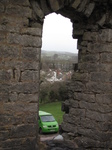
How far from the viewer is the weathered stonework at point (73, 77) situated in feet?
12.9

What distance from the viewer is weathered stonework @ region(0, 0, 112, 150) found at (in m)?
3.94

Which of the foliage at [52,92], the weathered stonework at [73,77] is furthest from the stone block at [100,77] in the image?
the foliage at [52,92]

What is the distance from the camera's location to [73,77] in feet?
18.2

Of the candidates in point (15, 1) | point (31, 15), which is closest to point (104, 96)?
point (31, 15)

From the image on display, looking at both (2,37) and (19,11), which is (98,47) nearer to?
(19,11)

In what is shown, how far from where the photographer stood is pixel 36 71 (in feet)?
13.6

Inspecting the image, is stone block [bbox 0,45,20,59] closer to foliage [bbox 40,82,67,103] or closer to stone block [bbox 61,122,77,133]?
stone block [bbox 61,122,77,133]

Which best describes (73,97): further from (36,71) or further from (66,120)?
(36,71)

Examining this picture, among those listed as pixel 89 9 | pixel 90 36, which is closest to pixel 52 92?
pixel 90 36

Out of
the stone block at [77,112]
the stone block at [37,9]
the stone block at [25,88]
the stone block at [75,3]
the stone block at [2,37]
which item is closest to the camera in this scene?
the stone block at [2,37]

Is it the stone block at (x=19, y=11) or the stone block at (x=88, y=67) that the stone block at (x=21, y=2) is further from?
the stone block at (x=88, y=67)

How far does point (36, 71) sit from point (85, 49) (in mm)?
1656

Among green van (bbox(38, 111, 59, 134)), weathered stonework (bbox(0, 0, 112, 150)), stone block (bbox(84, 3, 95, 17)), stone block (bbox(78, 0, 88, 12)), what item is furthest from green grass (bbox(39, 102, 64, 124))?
stone block (bbox(78, 0, 88, 12))

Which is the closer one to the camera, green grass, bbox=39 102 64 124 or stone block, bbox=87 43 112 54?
stone block, bbox=87 43 112 54
